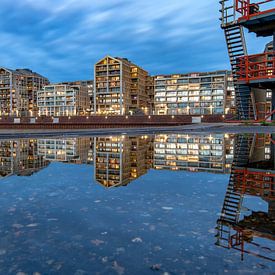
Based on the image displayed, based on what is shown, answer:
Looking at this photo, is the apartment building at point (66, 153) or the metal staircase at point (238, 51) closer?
the apartment building at point (66, 153)

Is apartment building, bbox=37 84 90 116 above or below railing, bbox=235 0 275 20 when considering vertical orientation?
above

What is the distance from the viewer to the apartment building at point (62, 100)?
394ft

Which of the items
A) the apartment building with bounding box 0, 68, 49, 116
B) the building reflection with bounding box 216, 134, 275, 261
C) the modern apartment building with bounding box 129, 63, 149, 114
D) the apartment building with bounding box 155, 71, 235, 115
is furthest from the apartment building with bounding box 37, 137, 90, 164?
A: the apartment building with bounding box 0, 68, 49, 116

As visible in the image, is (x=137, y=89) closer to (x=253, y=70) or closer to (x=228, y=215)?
(x=253, y=70)

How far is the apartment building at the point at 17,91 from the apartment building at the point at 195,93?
64.6 meters

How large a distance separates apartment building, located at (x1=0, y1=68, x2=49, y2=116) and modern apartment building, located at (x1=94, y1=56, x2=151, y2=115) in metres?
42.8

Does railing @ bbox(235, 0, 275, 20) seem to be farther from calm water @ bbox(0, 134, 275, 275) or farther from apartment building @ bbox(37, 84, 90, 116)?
apartment building @ bbox(37, 84, 90, 116)

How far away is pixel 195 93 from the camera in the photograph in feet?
341

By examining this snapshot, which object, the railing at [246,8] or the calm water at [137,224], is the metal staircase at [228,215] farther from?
the railing at [246,8]

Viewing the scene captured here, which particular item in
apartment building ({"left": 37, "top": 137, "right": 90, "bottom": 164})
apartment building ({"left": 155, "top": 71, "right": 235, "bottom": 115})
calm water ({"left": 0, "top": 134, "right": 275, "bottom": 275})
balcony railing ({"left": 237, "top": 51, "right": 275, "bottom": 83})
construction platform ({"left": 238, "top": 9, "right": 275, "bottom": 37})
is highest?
apartment building ({"left": 155, "top": 71, "right": 235, "bottom": 115})

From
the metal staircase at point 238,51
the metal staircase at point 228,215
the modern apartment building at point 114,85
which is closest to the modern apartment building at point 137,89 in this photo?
the modern apartment building at point 114,85

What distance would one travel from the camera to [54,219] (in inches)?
99.1

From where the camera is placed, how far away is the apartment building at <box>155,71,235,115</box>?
9956 centimetres

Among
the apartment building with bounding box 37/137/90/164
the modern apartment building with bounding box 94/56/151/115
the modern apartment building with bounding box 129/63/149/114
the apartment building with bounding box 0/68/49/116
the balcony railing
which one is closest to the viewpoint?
the apartment building with bounding box 37/137/90/164
